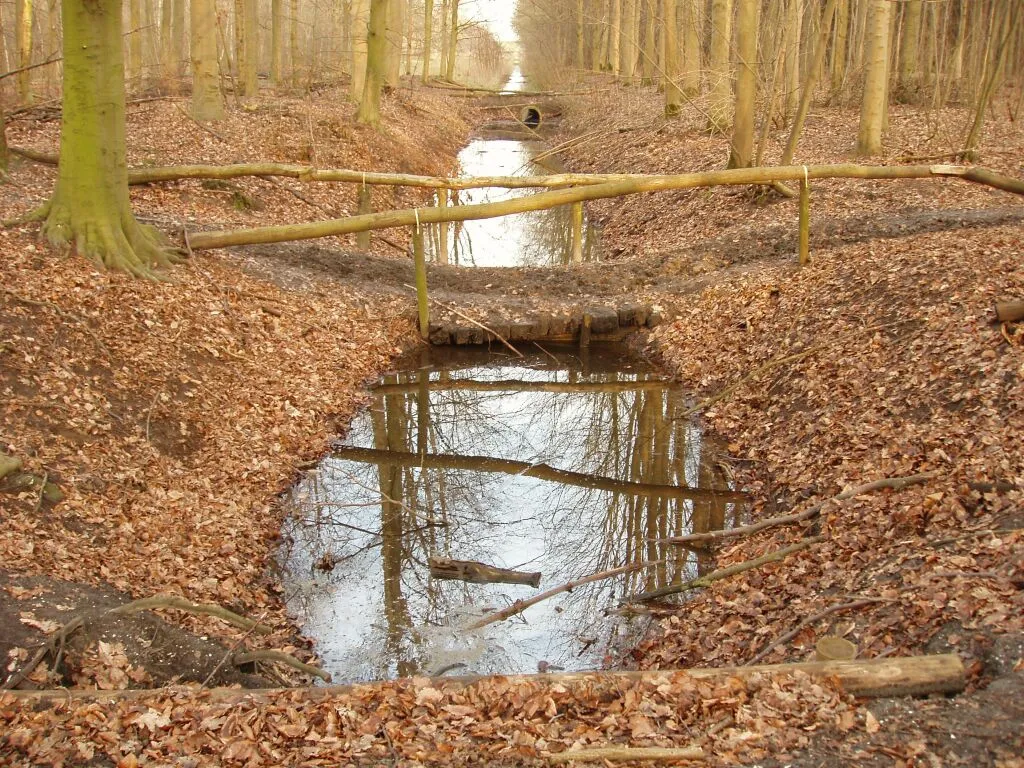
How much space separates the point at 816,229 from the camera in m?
14.0

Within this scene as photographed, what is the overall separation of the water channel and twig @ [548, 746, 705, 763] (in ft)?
7.38

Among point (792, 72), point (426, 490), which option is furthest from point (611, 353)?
point (792, 72)

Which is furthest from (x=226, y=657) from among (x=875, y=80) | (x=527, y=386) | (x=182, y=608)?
(x=875, y=80)

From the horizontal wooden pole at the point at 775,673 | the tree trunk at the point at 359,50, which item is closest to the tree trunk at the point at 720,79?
the tree trunk at the point at 359,50

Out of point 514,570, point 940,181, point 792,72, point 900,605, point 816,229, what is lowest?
point 514,570

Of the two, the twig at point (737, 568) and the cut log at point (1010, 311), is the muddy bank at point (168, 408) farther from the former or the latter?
the cut log at point (1010, 311)

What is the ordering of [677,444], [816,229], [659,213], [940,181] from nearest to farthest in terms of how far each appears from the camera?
[677,444] → [816,229] → [940,181] → [659,213]

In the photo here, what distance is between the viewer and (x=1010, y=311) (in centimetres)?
817

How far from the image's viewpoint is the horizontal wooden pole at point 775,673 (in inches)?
174

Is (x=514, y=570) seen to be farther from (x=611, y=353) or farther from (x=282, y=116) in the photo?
(x=282, y=116)

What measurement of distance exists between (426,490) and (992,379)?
549 centimetres

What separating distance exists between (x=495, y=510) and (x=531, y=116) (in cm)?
3517

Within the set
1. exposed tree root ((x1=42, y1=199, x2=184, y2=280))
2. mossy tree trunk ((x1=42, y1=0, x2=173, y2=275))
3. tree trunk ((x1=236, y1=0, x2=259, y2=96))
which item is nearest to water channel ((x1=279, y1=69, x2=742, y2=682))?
exposed tree root ((x1=42, y1=199, x2=184, y2=280))

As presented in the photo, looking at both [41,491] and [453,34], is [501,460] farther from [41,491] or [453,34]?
[453,34]
